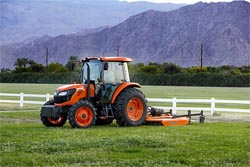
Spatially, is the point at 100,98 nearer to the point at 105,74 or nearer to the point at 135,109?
the point at 105,74

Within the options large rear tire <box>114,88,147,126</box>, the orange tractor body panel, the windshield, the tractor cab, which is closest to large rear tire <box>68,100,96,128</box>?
the orange tractor body panel

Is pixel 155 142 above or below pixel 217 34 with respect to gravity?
below

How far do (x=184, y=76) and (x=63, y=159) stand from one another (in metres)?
64.2

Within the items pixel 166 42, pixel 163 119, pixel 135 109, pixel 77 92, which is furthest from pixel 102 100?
pixel 166 42

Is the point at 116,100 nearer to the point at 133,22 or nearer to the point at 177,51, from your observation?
the point at 177,51

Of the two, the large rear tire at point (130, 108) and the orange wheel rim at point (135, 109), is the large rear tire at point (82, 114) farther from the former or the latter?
the orange wheel rim at point (135, 109)

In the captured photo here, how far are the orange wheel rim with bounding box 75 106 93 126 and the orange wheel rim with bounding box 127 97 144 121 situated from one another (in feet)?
4.41

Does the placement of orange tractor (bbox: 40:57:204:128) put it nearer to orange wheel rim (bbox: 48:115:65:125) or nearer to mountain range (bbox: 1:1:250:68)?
orange wheel rim (bbox: 48:115:65:125)

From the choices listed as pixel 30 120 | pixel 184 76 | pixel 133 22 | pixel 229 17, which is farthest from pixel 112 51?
pixel 30 120

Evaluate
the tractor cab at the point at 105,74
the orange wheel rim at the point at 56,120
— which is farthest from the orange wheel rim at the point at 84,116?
the orange wheel rim at the point at 56,120

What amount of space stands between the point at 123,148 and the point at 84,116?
468 centimetres

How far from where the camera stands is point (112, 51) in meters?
181

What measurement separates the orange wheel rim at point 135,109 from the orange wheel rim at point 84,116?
4.41 feet

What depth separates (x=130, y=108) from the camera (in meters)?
16.5
